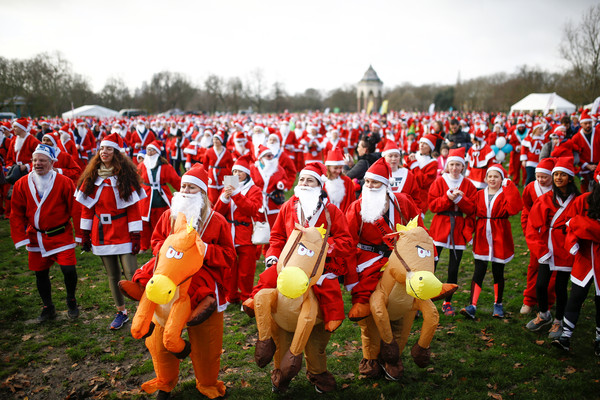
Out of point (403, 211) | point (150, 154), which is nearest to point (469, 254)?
point (403, 211)

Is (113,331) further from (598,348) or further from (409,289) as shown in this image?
(598,348)

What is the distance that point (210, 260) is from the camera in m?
3.42

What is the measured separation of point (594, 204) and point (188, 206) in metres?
4.14

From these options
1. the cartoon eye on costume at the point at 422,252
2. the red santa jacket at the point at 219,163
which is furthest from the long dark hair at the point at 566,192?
the red santa jacket at the point at 219,163

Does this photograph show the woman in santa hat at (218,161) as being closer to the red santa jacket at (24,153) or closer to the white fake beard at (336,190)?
the white fake beard at (336,190)

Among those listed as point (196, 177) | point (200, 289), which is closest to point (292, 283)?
point (200, 289)

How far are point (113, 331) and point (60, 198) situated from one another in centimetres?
192

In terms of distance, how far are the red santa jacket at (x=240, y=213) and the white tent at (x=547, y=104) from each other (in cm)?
3911

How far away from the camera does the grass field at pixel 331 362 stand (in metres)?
3.80

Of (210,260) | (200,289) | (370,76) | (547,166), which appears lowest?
(200,289)

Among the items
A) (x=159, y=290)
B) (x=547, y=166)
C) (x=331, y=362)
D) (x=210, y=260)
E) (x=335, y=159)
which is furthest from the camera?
(x=335, y=159)

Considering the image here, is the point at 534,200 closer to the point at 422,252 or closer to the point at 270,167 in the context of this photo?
the point at 422,252

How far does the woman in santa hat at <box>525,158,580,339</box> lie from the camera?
446 cm

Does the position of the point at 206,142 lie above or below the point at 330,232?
above
